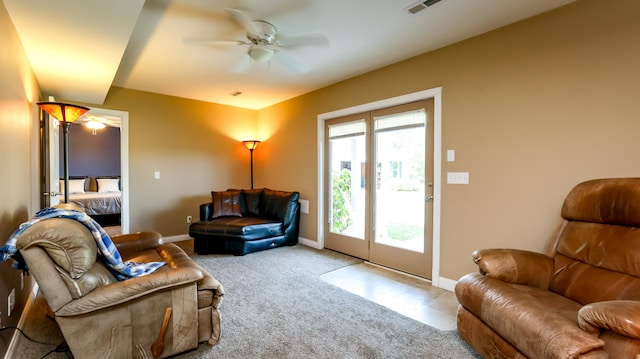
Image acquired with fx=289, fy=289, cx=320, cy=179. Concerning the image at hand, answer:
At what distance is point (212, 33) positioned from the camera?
2.71 meters

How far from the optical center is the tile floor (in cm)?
243

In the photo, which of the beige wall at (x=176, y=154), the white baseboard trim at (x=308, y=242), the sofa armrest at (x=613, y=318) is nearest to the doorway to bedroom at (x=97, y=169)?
the beige wall at (x=176, y=154)

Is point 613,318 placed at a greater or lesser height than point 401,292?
greater

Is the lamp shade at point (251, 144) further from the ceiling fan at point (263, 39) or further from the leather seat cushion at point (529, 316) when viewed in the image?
the leather seat cushion at point (529, 316)

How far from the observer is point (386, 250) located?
3.66 meters

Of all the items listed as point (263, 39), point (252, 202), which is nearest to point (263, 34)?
point (263, 39)

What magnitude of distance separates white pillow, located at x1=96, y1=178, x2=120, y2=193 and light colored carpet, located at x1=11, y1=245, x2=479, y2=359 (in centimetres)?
601

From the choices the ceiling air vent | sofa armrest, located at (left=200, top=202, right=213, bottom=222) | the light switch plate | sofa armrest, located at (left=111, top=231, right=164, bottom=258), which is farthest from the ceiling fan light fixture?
sofa armrest, located at (left=200, top=202, right=213, bottom=222)

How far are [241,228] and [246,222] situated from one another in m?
0.22

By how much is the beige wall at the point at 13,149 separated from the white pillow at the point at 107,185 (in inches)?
206

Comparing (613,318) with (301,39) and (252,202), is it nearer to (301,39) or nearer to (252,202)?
(301,39)

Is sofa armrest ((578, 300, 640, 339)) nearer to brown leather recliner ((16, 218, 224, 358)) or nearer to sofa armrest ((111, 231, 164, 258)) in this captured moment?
brown leather recliner ((16, 218, 224, 358))

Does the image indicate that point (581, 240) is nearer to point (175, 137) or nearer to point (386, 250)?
point (386, 250)

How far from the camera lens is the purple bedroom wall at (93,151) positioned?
24.5ft
